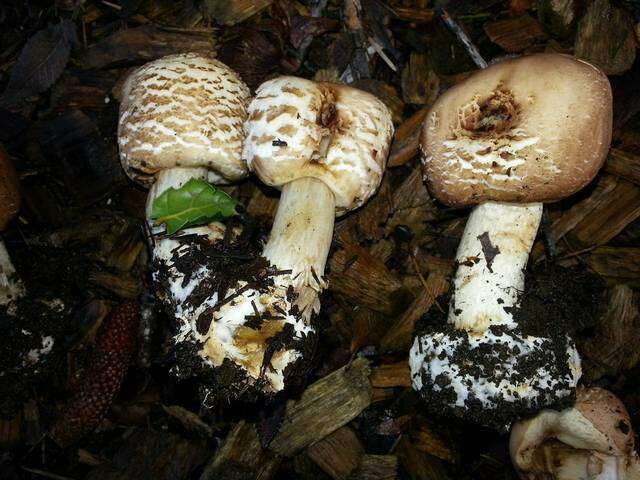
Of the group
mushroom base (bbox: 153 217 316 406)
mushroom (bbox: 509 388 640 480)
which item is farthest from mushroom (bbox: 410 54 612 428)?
mushroom base (bbox: 153 217 316 406)

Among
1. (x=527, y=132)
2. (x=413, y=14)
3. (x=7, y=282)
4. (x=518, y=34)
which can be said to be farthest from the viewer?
(x=413, y=14)

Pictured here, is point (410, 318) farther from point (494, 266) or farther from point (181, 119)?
point (181, 119)

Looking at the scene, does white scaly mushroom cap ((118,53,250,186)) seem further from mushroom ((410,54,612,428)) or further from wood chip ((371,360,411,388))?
wood chip ((371,360,411,388))

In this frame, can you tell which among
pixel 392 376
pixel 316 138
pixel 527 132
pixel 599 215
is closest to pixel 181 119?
pixel 316 138

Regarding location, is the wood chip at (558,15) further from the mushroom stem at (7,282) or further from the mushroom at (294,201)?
the mushroom stem at (7,282)

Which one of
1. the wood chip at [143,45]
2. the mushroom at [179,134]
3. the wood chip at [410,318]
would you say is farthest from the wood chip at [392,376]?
the wood chip at [143,45]

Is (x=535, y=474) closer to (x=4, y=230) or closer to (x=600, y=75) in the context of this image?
(x=600, y=75)

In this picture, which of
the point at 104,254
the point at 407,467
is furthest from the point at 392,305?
the point at 104,254
